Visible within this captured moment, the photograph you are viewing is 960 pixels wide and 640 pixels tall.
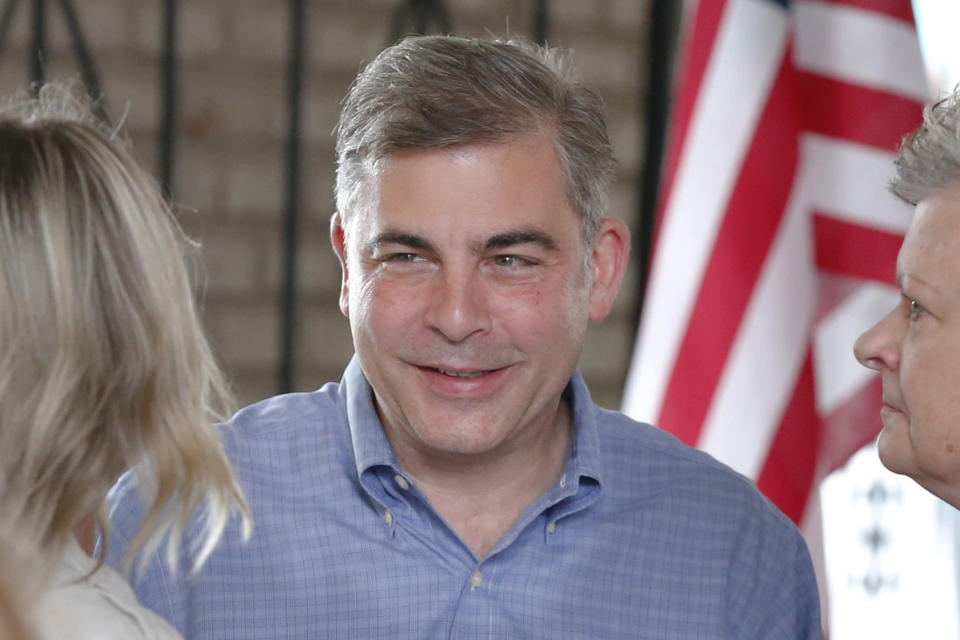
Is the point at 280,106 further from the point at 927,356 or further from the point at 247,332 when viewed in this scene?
the point at 927,356

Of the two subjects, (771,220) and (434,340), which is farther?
(771,220)

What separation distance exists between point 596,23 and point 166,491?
95.4 inches

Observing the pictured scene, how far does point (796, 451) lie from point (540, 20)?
1.38 meters

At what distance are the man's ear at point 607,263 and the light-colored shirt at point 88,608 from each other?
831 mm

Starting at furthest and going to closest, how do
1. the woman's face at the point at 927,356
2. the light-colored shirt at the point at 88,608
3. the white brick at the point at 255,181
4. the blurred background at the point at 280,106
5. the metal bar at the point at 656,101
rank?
1. the metal bar at the point at 656,101
2. the white brick at the point at 255,181
3. the blurred background at the point at 280,106
4. the woman's face at the point at 927,356
5. the light-colored shirt at the point at 88,608

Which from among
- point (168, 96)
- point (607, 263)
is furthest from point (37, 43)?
point (607, 263)

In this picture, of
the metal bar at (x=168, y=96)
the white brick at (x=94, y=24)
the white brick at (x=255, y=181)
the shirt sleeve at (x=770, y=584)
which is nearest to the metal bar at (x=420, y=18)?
the white brick at (x=255, y=181)

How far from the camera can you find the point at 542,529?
5.60 feet

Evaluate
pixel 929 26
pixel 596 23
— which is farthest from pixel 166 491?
pixel 929 26

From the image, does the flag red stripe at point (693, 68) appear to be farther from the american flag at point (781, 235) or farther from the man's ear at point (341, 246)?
the man's ear at point (341, 246)

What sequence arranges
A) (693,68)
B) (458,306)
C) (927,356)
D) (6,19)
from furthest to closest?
(6,19), (693,68), (458,306), (927,356)

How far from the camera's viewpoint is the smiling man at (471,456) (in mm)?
1620

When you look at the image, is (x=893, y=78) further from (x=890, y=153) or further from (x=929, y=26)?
(x=929, y=26)

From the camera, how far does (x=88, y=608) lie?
1061 mm
